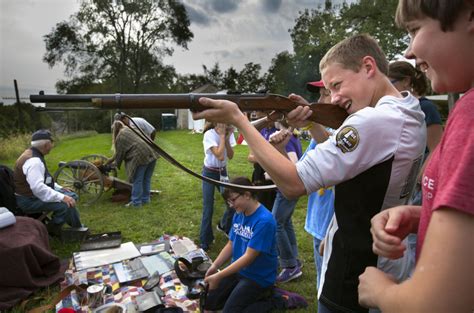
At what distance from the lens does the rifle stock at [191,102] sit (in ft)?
6.59

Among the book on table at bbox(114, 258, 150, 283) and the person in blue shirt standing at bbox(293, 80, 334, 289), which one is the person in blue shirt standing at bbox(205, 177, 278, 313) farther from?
the book on table at bbox(114, 258, 150, 283)

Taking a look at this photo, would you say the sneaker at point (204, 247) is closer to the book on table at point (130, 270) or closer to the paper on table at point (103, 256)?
the paper on table at point (103, 256)

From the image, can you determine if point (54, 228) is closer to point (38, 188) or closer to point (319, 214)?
point (38, 188)

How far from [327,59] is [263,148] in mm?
754

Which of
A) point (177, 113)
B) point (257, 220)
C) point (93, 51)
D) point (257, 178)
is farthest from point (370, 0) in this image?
point (257, 220)

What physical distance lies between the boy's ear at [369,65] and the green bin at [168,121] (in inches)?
1292

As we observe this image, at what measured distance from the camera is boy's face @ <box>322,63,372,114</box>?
5.54 feet

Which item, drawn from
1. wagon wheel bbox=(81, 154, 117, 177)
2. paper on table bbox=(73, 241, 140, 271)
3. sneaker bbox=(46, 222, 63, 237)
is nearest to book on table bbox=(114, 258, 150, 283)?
paper on table bbox=(73, 241, 140, 271)

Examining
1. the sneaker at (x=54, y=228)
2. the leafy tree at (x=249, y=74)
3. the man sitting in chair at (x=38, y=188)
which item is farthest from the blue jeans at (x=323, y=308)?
the leafy tree at (x=249, y=74)

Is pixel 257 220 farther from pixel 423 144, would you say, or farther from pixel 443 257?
pixel 443 257

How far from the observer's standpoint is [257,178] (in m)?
4.90

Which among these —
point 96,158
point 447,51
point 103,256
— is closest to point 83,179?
point 96,158

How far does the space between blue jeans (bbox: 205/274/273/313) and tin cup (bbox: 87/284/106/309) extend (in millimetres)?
1127

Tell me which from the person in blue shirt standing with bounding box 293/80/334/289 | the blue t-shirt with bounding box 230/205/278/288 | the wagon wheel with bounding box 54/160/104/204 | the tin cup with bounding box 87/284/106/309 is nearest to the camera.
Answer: the person in blue shirt standing with bounding box 293/80/334/289
